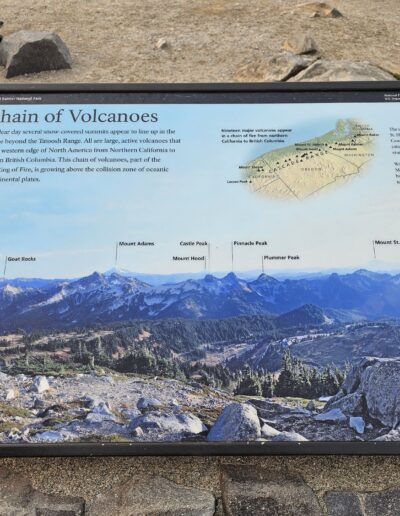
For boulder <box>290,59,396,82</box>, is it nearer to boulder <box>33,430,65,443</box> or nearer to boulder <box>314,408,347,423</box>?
boulder <box>314,408,347,423</box>

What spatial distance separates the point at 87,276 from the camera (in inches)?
98.3

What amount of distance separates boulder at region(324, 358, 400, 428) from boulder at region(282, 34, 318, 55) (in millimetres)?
4184

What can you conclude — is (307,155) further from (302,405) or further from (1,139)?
(1,139)

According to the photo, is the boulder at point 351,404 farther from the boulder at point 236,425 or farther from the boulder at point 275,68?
the boulder at point 275,68

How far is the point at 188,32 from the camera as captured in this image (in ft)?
20.6

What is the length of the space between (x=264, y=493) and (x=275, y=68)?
13.4 ft

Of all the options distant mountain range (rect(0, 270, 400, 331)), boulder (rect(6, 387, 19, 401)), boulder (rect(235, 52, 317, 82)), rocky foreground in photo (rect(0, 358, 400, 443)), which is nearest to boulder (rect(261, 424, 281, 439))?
rocky foreground in photo (rect(0, 358, 400, 443))

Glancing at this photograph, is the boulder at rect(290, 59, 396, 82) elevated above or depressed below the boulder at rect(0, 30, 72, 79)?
below

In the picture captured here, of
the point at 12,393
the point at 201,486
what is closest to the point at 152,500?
the point at 201,486

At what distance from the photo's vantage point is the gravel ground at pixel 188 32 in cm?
539

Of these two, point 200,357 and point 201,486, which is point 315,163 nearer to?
point 200,357

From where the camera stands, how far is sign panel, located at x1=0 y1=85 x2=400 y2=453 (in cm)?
220

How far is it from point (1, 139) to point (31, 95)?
33cm

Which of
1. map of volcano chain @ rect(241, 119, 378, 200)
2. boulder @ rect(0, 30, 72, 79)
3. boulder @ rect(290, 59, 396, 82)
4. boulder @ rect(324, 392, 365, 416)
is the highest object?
boulder @ rect(0, 30, 72, 79)
